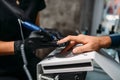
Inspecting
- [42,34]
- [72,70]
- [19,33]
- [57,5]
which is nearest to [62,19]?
[57,5]

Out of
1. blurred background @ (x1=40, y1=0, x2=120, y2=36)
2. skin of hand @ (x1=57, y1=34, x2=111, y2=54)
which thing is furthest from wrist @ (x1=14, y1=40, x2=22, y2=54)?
blurred background @ (x1=40, y1=0, x2=120, y2=36)

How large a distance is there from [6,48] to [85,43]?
0.35 metres

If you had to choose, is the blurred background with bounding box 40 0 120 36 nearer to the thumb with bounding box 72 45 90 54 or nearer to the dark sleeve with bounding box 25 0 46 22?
the dark sleeve with bounding box 25 0 46 22

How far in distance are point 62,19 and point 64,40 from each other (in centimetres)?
119

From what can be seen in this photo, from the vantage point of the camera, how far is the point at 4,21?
1.15 meters

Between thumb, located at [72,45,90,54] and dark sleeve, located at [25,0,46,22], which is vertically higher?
dark sleeve, located at [25,0,46,22]

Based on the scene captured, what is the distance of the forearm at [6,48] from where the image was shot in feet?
3.54

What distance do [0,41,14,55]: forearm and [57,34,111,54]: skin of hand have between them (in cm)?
22

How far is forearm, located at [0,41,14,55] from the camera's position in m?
1.08

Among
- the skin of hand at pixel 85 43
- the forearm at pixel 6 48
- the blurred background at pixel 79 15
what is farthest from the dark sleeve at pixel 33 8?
the blurred background at pixel 79 15

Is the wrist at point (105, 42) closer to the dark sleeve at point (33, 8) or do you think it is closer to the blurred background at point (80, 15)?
the dark sleeve at point (33, 8)

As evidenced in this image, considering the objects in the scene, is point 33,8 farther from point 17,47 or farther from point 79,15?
point 79,15

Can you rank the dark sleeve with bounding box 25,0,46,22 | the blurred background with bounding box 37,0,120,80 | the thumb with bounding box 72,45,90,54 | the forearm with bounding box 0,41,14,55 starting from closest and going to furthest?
1. the thumb with bounding box 72,45,90,54
2. the forearm with bounding box 0,41,14,55
3. the dark sleeve with bounding box 25,0,46,22
4. the blurred background with bounding box 37,0,120,80

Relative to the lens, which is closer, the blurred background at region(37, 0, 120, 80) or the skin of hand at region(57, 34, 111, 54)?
the skin of hand at region(57, 34, 111, 54)
